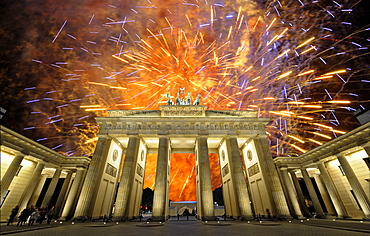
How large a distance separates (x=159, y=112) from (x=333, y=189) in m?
28.7

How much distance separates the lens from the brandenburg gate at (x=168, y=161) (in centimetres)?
1836

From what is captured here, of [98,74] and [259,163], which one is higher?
[98,74]

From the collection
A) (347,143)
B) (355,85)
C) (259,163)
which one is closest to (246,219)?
(259,163)

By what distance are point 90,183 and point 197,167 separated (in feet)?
45.0

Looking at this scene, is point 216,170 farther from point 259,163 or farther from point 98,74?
point 98,74

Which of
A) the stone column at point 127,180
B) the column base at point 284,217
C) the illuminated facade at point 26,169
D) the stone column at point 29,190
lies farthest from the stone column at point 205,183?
the stone column at point 29,190

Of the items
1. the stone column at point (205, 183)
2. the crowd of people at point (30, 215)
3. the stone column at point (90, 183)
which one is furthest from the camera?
the stone column at point (205, 183)

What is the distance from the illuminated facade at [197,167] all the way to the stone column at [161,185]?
0.10 metres

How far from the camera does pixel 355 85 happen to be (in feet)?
75.0

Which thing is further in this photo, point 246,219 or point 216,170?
point 216,170

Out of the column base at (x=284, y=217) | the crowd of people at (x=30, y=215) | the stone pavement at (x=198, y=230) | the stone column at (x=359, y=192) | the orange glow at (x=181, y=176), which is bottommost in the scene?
the stone pavement at (x=198, y=230)

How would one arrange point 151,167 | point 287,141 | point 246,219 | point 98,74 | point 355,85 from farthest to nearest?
point 151,167
point 287,141
point 98,74
point 355,85
point 246,219

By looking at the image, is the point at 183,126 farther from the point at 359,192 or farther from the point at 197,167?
the point at 359,192

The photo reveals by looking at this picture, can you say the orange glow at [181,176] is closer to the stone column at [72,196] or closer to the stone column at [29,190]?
the stone column at [72,196]
